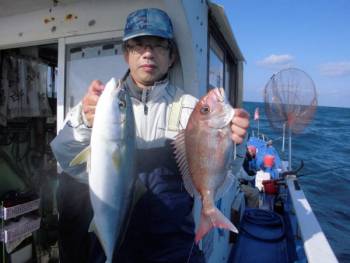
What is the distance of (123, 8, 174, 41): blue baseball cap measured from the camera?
2123mm

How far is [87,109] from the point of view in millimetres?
1786

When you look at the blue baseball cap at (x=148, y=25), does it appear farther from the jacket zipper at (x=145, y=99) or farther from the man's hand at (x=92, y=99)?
the man's hand at (x=92, y=99)

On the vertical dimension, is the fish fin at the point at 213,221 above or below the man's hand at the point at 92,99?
below

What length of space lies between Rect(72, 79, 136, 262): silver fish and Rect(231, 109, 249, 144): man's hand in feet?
1.86

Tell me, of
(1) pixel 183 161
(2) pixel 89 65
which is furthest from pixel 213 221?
(2) pixel 89 65

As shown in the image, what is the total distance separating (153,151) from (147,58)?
63cm

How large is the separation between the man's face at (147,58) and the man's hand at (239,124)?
715 millimetres

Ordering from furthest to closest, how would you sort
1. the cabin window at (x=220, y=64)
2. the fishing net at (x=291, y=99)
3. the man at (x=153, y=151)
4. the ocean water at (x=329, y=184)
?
1. the ocean water at (x=329, y=184)
2. the fishing net at (x=291, y=99)
3. the cabin window at (x=220, y=64)
4. the man at (x=153, y=151)

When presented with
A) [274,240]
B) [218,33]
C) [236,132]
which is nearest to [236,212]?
[274,240]

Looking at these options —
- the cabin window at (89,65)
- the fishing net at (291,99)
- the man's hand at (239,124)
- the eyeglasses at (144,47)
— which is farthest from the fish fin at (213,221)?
the fishing net at (291,99)

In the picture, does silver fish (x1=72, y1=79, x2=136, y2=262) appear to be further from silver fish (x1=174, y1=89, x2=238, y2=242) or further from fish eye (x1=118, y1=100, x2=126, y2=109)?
silver fish (x1=174, y1=89, x2=238, y2=242)

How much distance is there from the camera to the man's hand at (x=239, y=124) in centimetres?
174

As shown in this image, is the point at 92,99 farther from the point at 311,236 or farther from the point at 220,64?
the point at 220,64

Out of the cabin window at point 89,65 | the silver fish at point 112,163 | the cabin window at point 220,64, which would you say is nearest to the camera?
the silver fish at point 112,163
